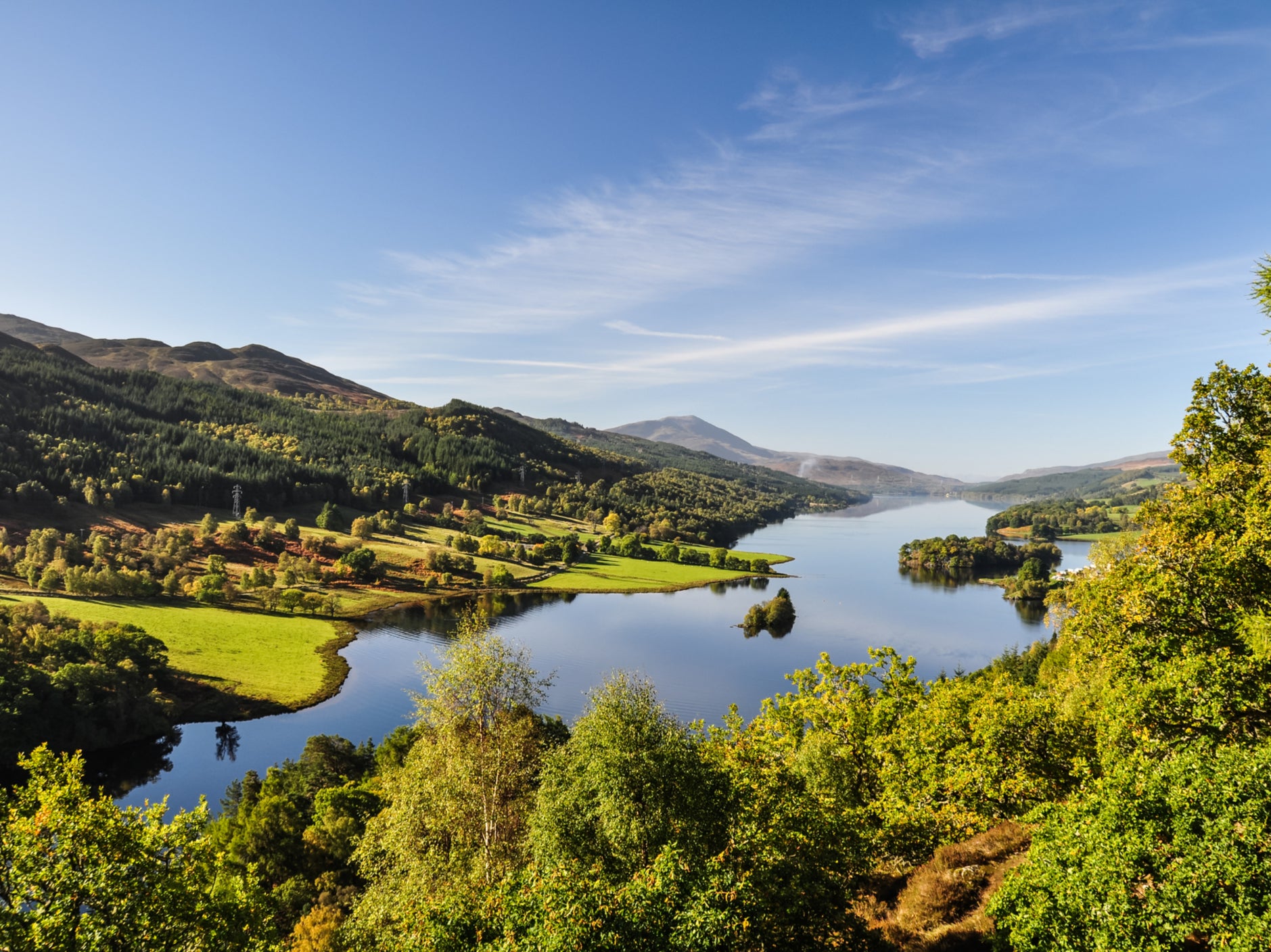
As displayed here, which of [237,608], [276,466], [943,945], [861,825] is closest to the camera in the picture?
[943,945]

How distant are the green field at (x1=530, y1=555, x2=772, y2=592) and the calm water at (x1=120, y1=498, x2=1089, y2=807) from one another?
466cm

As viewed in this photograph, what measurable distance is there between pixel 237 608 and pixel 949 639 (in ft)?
351

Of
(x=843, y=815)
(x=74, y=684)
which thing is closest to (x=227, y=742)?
(x=74, y=684)

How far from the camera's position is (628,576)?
5325 inches

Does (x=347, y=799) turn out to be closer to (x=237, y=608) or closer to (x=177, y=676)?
(x=177, y=676)

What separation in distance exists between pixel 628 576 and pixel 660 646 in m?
49.0

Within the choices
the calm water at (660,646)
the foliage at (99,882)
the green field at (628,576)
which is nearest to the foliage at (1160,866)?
the foliage at (99,882)

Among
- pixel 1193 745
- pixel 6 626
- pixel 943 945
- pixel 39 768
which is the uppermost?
pixel 1193 745

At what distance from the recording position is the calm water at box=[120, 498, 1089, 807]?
55469mm

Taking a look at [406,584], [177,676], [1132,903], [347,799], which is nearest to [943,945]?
[1132,903]

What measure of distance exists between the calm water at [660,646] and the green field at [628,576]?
466 centimetres

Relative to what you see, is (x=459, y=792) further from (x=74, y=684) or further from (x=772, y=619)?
(x=772, y=619)

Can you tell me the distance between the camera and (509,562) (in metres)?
139

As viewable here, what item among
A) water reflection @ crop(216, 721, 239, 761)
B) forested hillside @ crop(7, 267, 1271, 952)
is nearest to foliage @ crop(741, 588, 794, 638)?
forested hillside @ crop(7, 267, 1271, 952)
